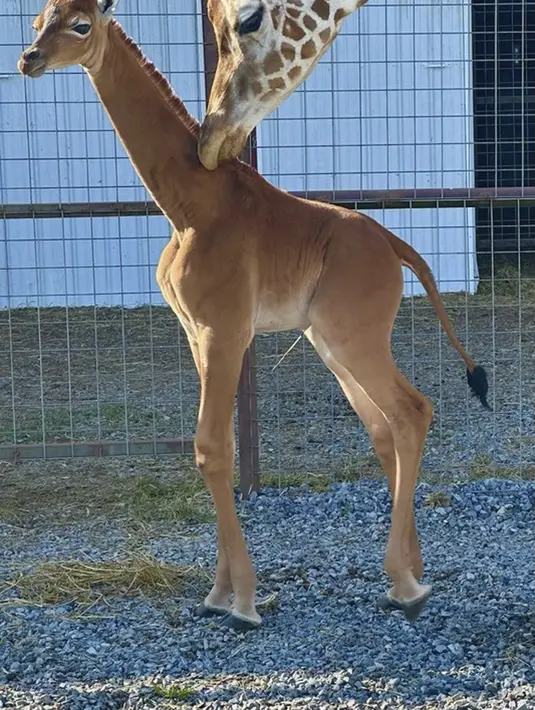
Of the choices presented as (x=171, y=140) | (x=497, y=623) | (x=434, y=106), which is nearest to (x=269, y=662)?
(x=497, y=623)

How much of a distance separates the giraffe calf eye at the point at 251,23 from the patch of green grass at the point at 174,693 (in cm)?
230

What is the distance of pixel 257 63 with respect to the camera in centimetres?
355

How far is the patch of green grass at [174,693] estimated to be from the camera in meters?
3.12

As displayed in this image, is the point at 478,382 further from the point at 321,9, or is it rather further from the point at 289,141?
the point at 289,141

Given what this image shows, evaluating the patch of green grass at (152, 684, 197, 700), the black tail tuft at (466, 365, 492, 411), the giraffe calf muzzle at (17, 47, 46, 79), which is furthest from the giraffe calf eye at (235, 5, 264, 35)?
the patch of green grass at (152, 684, 197, 700)

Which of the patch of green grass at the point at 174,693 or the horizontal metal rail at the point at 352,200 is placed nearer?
the patch of green grass at the point at 174,693

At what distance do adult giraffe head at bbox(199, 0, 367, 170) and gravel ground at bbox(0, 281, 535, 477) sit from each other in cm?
248

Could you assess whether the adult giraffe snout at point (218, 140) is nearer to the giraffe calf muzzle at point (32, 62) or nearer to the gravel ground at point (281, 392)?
the giraffe calf muzzle at point (32, 62)

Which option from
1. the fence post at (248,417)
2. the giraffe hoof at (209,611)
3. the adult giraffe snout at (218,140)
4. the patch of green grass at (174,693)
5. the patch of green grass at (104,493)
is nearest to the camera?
the patch of green grass at (174,693)

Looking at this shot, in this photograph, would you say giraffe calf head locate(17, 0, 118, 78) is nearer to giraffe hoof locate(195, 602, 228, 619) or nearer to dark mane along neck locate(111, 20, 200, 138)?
dark mane along neck locate(111, 20, 200, 138)

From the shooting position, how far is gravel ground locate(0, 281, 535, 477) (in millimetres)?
6273

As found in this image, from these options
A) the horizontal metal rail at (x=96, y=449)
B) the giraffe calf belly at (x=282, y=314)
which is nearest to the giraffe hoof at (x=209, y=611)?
the giraffe calf belly at (x=282, y=314)

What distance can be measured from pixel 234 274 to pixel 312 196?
6.75ft

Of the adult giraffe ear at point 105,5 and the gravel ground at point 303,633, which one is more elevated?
the adult giraffe ear at point 105,5
